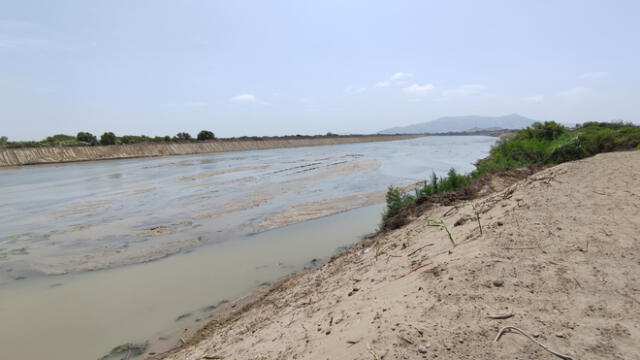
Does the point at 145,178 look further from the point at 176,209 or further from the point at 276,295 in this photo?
the point at 276,295

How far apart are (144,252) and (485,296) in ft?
29.7

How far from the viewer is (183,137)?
72625 mm

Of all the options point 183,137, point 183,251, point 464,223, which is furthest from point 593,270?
point 183,137

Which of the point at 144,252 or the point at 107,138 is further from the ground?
the point at 107,138

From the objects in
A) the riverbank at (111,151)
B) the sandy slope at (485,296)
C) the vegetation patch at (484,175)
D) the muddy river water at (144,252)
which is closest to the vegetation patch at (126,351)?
the muddy river water at (144,252)

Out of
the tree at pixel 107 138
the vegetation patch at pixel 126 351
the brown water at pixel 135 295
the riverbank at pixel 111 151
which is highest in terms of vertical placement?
the tree at pixel 107 138

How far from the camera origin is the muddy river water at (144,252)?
5.77m

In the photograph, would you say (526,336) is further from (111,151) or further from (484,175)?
(111,151)

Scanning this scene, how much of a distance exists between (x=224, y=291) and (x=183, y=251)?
3190 mm

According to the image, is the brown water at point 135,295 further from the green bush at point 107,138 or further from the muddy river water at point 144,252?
the green bush at point 107,138

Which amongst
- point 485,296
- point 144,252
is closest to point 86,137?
point 144,252

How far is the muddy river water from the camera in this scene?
5.77 meters

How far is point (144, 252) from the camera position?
9.41m

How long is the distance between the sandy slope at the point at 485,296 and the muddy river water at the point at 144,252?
1.67m
